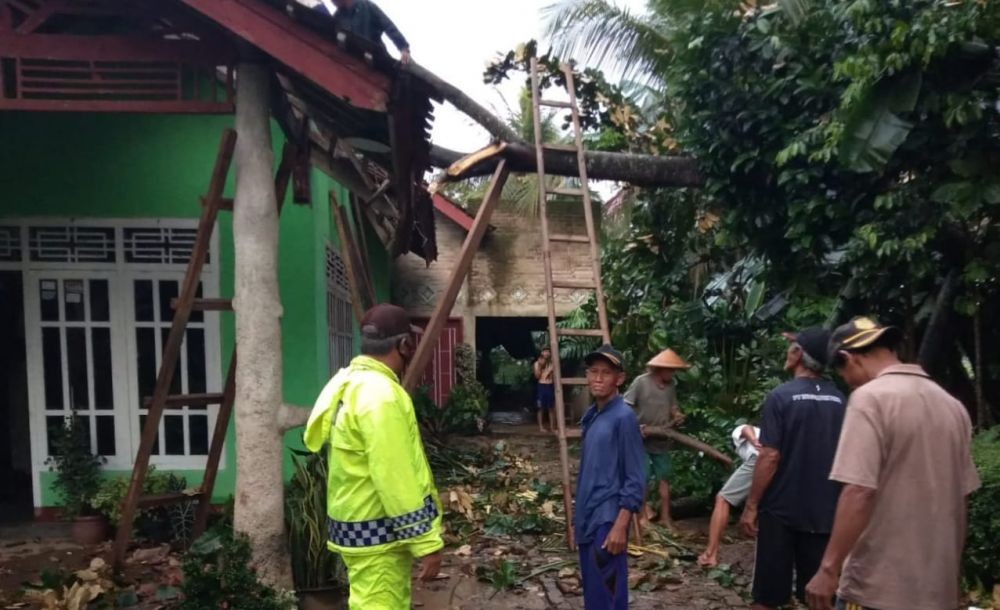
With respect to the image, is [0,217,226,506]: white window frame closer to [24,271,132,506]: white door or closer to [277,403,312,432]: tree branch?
[24,271,132,506]: white door

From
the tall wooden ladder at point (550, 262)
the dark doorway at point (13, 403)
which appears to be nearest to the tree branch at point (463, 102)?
the tall wooden ladder at point (550, 262)

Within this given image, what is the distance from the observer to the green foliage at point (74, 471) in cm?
582

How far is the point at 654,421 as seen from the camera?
6.72 m

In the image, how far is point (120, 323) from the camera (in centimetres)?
616

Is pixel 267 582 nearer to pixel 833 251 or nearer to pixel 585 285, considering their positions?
pixel 585 285

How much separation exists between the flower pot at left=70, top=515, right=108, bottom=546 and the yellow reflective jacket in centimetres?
346

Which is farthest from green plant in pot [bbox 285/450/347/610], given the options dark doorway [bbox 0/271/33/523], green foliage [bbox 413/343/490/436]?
green foliage [bbox 413/343/490/436]

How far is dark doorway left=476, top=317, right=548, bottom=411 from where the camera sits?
1953 centimetres

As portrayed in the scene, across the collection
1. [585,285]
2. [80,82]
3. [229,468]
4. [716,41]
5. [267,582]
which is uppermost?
[716,41]

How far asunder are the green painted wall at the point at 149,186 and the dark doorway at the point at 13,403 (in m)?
1.25

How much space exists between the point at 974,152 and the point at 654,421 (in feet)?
10.6

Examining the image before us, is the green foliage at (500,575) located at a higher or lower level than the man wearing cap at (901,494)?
lower

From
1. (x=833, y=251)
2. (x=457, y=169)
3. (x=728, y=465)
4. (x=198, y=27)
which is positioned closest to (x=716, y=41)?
Answer: (x=833, y=251)

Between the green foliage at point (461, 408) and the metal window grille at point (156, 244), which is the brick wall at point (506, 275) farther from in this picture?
the metal window grille at point (156, 244)
